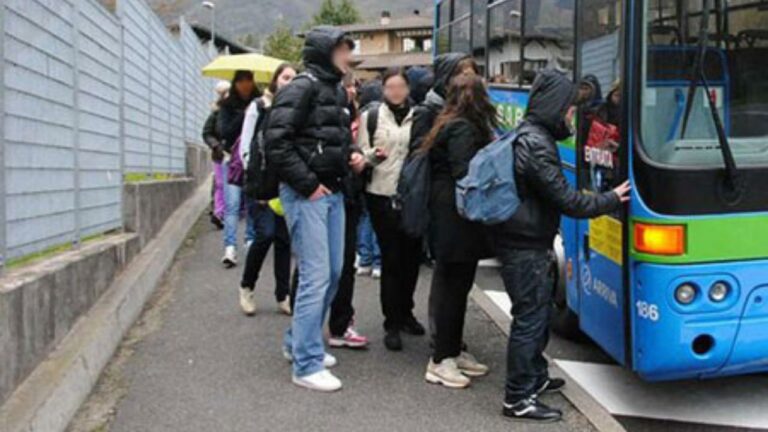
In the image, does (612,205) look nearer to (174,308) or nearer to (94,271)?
(94,271)

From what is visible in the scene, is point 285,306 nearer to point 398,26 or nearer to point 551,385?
point 551,385

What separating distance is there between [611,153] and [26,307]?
303cm

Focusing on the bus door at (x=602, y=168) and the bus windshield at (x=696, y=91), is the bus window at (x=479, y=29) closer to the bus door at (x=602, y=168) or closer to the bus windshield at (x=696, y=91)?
the bus door at (x=602, y=168)

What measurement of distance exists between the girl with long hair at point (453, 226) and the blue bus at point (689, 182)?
72cm

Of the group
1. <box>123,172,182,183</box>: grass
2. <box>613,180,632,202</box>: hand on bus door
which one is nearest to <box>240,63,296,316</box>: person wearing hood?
<box>123,172,182,183</box>: grass

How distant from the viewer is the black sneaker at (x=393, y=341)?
19.5ft

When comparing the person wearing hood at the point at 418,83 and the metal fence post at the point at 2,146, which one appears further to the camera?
the person wearing hood at the point at 418,83

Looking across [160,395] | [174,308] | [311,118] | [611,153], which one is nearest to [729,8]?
[611,153]

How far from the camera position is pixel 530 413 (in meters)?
4.64

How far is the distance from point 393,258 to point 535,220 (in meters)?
1.58

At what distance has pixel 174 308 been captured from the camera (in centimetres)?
710

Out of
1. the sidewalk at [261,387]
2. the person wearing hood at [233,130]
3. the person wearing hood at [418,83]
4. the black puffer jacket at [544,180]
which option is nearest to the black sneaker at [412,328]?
the sidewalk at [261,387]

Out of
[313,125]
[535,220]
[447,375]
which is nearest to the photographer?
[535,220]

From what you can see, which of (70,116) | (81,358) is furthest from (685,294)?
(70,116)
